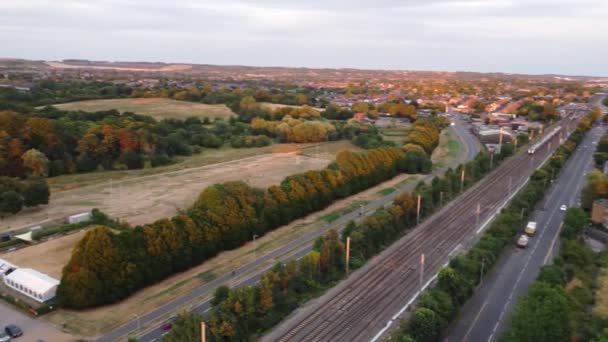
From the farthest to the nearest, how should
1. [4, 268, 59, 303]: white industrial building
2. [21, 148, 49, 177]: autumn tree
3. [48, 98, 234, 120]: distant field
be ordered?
[48, 98, 234, 120]: distant field
[21, 148, 49, 177]: autumn tree
[4, 268, 59, 303]: white industrial building

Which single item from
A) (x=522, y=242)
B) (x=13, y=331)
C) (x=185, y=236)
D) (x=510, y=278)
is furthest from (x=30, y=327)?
(x=522, y=242)

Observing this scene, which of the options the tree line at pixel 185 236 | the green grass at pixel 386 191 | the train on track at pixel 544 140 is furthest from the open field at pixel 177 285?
the train on track at pixel 544 140

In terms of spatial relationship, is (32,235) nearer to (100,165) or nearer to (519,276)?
(100,165)

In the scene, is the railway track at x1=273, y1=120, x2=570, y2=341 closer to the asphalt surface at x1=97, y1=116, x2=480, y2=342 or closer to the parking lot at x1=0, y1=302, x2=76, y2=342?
the asphalt surface at x1=97, y1=116, x2=480, y2=342

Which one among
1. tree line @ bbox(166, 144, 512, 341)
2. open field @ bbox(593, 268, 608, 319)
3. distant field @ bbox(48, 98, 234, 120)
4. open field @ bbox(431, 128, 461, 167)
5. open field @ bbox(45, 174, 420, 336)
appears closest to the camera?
tree line @ bbox(166, 144, 512, 341)

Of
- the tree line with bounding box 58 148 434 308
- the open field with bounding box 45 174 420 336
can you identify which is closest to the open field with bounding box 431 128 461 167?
the tree line with bounding box 58 148 434 308

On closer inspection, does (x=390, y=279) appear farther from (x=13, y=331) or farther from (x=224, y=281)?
(x=13, y=331)

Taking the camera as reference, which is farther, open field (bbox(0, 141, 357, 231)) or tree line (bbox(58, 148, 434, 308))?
open field (bbox(0, 141, 357, 231))

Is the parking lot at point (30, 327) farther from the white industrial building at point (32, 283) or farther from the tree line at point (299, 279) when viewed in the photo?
the tree line at point (299, 279)
